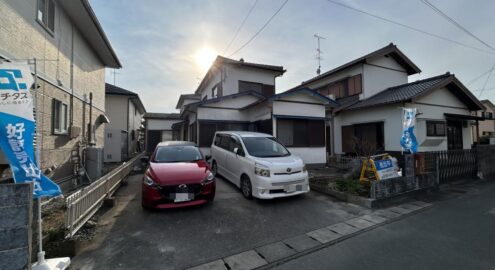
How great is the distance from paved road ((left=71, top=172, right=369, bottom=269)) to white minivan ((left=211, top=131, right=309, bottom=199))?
1.19 ft

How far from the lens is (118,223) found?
3875mm

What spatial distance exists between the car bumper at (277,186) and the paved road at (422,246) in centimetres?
180

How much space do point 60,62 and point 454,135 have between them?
18.9 meters

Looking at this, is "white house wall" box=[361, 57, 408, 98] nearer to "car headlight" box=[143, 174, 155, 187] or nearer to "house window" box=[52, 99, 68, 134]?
"car headlight" box=[143, 174, 155, 187]

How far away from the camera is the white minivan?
498cm

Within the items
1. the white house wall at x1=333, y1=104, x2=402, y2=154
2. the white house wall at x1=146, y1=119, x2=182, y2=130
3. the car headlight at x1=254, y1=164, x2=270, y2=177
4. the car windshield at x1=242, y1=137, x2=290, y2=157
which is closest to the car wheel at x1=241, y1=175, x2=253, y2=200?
the car headlight at x1=254, y1=164, x2=270, y2=177

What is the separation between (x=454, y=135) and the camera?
12.0 meters

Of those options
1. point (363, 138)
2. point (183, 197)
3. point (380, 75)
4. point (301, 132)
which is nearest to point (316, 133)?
point (301, 132)

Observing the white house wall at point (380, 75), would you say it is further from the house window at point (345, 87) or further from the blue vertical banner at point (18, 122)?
the blue vertical banner at point (18, 122)

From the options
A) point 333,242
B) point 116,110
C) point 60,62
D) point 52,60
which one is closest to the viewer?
point 333,242

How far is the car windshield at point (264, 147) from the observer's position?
5867 millimetres

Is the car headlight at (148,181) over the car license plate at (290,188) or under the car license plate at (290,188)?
over

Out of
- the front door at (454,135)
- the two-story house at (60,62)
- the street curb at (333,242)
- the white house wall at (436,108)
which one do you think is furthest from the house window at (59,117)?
the front door at (454,135)

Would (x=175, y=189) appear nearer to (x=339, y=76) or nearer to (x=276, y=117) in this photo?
(x=276, y=117)
